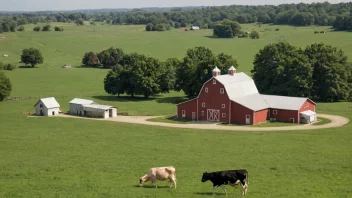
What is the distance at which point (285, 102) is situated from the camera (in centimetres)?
6272

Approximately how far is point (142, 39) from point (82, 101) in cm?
11461

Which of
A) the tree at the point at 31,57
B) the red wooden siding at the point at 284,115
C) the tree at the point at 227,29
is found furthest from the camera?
the tree at the point at 227,29

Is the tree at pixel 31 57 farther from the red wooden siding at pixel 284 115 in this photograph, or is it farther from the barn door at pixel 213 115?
the red wooden siding at pixel 284 115

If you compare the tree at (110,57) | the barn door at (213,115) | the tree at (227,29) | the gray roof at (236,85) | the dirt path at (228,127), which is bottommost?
the dirt path at (228,127)

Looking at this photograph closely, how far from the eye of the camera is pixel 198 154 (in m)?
40.9

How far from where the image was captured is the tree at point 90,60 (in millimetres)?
130375

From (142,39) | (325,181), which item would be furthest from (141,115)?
(142,39)

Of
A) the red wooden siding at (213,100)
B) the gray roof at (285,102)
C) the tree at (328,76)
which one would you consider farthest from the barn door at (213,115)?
the tree at (328,76)

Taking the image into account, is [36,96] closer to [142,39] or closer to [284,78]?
[284,78]

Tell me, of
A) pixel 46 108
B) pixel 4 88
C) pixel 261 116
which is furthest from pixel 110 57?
pixel 261 116

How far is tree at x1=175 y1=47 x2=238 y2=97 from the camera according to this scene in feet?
254

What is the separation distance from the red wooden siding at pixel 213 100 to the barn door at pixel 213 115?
1.21 ft

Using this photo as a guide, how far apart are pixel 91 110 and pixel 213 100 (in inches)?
642

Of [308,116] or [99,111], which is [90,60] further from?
[308,116]
